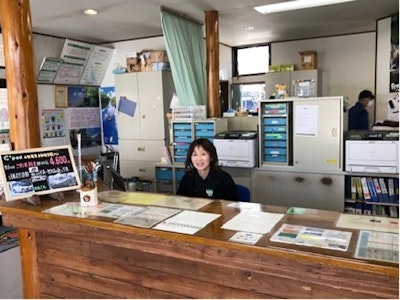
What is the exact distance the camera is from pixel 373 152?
118 inches

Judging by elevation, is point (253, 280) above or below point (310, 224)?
below

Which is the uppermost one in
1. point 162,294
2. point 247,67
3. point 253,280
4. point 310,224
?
point 247,67

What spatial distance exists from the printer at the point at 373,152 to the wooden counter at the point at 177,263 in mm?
1655

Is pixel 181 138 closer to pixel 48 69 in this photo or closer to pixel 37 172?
pixel 37 172

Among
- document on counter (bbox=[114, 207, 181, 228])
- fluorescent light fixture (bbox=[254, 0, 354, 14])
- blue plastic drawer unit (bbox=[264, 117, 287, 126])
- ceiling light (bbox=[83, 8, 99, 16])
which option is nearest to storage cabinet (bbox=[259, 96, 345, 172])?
blue plastic drawer unit (bbox=[264, 117, 287, 126])

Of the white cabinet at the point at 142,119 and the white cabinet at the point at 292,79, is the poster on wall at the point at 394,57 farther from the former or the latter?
the white cabinet at the point at 142,119

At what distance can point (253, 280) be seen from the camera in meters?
1.34

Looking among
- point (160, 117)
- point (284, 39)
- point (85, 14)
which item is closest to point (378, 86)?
point (284, 39)

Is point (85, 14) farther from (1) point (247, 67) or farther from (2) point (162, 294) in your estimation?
(2) point (162, 294)

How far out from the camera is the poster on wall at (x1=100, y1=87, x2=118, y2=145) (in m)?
5.97

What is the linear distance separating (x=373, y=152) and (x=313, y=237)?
6.51ft

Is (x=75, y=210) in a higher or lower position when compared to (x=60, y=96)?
lower

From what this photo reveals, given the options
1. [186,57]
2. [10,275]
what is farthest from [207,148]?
[186,57]

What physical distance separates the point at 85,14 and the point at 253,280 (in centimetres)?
382
